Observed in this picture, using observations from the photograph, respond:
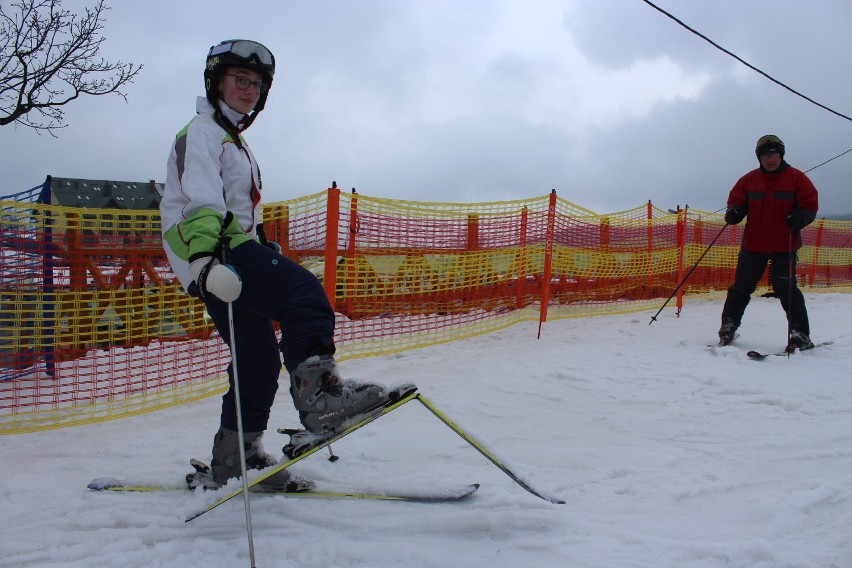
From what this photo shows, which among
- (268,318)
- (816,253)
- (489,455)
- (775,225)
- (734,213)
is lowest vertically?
(489,455)

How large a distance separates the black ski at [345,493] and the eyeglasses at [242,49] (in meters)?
2.04

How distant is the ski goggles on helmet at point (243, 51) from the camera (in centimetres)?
254

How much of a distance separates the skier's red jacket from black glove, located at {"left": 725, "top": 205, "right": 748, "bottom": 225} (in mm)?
73

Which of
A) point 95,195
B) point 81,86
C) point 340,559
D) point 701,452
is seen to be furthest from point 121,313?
point 95,195

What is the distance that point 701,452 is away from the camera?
129 inches

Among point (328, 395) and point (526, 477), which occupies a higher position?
point (328, 395)

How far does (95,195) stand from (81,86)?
352 centimetres

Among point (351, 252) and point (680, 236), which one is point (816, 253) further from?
point (351, 252)

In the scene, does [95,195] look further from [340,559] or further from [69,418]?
[340,559]

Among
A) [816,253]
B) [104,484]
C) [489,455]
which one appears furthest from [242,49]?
[816,253]

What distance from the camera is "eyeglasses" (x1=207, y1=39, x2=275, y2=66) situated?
2.54m

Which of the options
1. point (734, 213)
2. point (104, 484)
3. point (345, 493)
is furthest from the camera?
point (734, 213)

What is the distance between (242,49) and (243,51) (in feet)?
0.04

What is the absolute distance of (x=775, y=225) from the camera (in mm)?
6258
